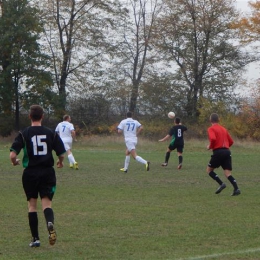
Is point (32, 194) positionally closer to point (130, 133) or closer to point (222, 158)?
point (222, 158)

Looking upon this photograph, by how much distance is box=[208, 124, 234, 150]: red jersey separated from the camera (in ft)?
44.3

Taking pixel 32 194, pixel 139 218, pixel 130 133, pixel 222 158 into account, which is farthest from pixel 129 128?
pixel 32 194

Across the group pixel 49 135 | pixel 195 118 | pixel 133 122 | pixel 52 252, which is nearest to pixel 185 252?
pixel 52 252

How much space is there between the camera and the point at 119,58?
56.8 meters

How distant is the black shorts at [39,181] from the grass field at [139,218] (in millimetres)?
702

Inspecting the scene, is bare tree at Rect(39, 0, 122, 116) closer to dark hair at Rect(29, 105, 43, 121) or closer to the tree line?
the tree line

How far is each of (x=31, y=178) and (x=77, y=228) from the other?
71.1 inches

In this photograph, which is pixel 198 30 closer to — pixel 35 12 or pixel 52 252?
pixel 35 12

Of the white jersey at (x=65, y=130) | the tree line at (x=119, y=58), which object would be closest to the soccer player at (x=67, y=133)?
the white jersey at (x=65, y=130)

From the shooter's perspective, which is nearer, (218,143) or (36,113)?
(36,113)

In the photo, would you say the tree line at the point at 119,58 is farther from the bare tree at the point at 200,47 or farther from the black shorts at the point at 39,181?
the black shorts at the point at 39,181

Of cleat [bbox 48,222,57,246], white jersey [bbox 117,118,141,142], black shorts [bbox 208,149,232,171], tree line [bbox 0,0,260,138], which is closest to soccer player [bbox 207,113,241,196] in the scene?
black shorts [bbox 208,149,232,171]

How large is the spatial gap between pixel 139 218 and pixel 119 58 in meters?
46.8

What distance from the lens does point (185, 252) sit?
308 inches
